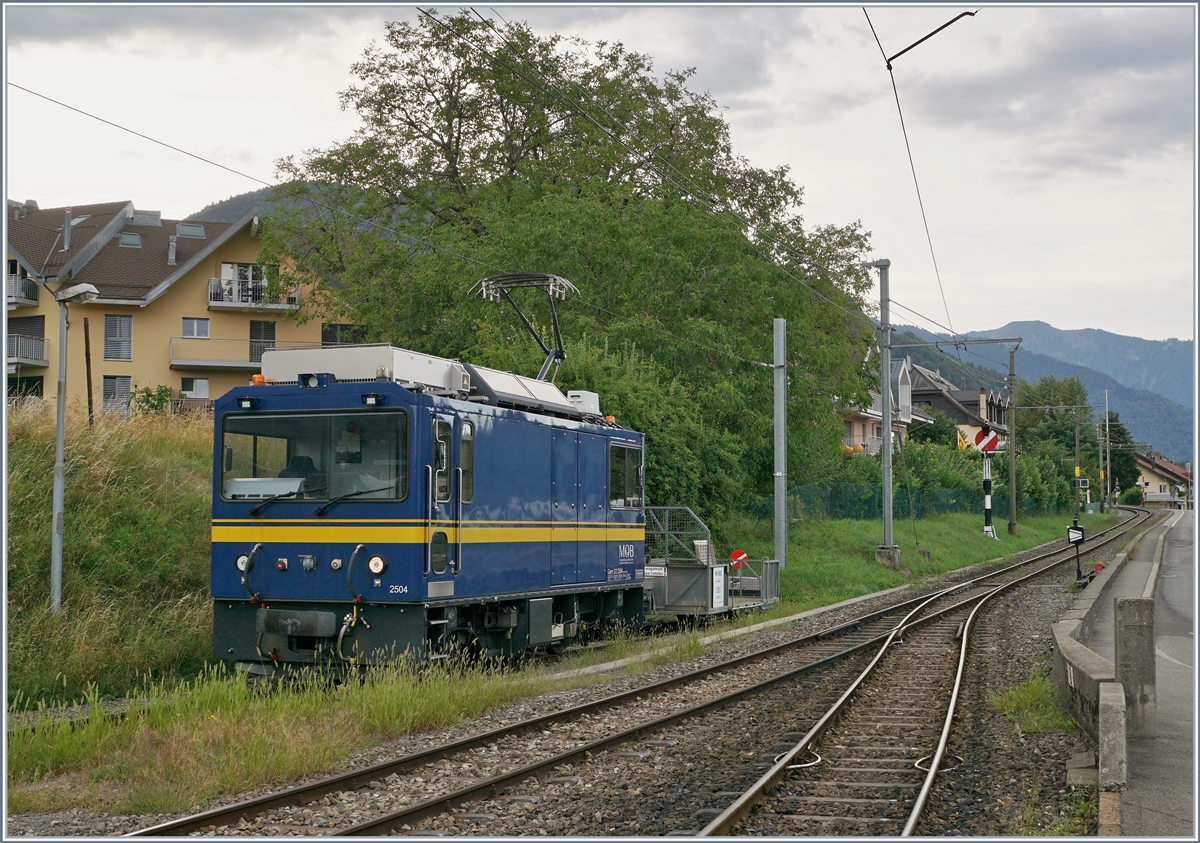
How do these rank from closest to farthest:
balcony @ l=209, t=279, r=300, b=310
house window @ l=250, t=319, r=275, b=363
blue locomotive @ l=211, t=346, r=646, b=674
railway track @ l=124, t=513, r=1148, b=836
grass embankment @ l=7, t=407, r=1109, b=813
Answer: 1. railway track @ l=124, t=513, r=1148, b=836
2. grass embankment @ l=7, t=407, r=1109, b=813
3. blue locomotive @ l=211, t=346, r=646, b=674
4. balcony @ l=209, t=279, r=300, b=310
5. house window @ l=250, t=319, r=275, b=363

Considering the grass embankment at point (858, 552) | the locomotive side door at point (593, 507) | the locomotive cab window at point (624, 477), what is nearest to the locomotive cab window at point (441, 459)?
the locomotive side door at point (593, 507)

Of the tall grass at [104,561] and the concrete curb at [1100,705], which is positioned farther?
the tall grass at [104,561]

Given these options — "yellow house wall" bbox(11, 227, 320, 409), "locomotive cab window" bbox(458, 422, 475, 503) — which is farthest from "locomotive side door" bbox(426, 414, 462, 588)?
"yellow house wall" bbox(11, 227, 320, 409)

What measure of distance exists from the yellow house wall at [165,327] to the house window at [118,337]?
0.18 metres

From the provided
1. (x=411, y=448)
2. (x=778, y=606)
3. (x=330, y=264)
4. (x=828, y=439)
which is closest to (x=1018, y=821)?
(x=411, y=448)

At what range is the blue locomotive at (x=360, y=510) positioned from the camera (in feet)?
38.9

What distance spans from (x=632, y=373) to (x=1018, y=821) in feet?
56.0

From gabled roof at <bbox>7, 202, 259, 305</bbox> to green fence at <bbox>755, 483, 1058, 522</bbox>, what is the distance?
24.0 metres

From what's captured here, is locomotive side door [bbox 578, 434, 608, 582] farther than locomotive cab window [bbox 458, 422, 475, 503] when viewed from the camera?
Yes

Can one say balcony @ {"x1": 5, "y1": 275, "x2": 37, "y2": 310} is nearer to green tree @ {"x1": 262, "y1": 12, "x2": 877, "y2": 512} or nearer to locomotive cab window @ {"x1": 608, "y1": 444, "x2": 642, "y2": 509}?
green tree @ {"x1": 262, "y1": 12, "x2": 877, "y2": 512}

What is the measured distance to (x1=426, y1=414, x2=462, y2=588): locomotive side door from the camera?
39.3 ft

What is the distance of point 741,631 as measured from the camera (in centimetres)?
1959

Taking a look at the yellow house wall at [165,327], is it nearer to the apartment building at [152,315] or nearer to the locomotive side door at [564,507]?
the apartment building at [152,315]

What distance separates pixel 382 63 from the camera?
3903 cm
